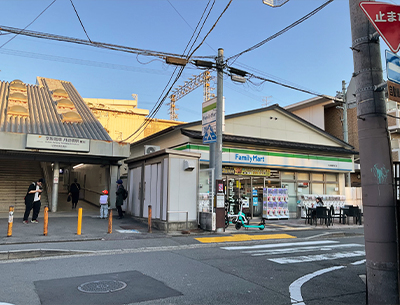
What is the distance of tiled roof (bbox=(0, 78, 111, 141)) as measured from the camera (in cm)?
1947

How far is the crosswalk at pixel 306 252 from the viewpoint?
8.88 m

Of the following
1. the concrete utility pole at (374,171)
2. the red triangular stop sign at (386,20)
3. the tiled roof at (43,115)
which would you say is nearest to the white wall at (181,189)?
the tiled roof at (43,115)

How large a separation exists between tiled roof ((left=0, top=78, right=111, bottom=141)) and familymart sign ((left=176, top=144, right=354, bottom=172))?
6.46 m

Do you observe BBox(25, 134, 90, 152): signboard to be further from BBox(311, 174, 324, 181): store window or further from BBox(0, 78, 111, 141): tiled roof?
BBox(311, 174, 324, 181): store window

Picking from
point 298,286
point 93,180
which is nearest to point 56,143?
point 93,180

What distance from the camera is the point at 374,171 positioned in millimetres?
4629

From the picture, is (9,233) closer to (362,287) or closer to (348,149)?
(362,287)

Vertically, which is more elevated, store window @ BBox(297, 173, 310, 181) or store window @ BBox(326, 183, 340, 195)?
store window @ BBox(297, 173, 310, 181)

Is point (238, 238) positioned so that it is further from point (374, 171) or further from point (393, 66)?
point (393, 66)

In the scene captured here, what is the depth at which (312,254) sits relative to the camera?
377 inches

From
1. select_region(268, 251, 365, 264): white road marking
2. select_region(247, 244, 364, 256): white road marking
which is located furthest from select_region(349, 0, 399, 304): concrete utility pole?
select_region(247, 244, 364, 256): white road marking

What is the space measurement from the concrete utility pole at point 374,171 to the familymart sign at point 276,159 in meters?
13.8

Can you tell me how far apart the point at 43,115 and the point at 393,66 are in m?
21.4

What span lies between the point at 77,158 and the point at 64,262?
44.8 feet
